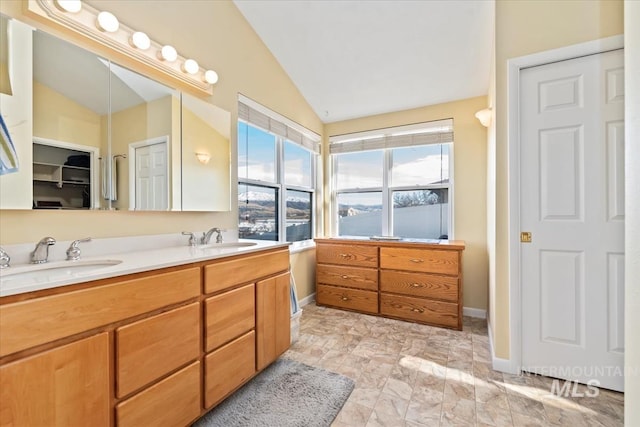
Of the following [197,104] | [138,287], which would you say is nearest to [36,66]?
[197,104]

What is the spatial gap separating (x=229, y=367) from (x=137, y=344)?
606mm

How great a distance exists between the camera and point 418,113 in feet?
11.0

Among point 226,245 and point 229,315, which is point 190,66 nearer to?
point 226,245

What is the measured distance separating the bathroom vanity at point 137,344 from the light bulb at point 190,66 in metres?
1.35

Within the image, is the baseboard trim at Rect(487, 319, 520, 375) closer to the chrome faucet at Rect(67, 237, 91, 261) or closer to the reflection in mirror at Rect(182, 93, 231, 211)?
the reflection in mirror at Rect(182, 93, 231, 211)

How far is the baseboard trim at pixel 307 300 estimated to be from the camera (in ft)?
10.9

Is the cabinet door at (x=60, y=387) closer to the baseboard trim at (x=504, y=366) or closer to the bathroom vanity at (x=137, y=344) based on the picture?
the bathroom vanity at (x=137, y=344)

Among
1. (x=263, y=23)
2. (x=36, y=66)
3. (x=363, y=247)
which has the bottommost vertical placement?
(x=363, y=247)

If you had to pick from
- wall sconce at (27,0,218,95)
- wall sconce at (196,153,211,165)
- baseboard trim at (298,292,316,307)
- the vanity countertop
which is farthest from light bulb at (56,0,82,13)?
baseboard trim at (298,292,316,307)

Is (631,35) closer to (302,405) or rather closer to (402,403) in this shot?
(402,403)

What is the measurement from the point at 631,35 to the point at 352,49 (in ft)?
7.83

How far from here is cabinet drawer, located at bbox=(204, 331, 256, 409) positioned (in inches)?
58.9

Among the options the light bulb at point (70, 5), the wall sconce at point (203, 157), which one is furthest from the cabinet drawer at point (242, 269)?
the light bulb at point (70, 5)

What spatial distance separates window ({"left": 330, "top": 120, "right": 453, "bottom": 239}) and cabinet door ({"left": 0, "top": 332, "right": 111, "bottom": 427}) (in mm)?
3093
